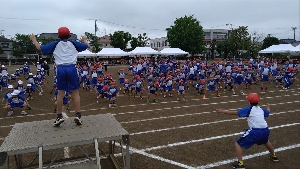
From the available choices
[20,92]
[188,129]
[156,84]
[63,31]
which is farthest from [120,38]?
[63,31]

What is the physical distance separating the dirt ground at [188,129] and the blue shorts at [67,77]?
2182 millimetres

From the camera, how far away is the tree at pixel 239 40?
53.1 m

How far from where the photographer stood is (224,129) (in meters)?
8.51

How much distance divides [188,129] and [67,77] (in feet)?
→ 16.5

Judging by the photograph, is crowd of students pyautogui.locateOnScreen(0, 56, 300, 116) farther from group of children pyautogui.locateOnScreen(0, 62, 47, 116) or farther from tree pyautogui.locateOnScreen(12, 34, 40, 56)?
tree pyautogui.locateOnScreen(12, 34, 40, 56)

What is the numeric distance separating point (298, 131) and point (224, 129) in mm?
2300

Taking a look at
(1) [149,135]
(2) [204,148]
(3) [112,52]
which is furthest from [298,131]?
(3) [112,52]

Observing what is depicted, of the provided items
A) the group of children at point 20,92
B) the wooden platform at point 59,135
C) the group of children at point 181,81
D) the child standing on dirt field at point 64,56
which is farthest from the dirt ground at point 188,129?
the child standing on dirt field at point 64,56

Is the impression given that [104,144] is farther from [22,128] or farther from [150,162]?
[22,128]

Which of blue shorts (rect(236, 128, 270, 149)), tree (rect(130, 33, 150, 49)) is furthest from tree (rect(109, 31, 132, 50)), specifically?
blue shorts (rect(236, 128, 270, 149))

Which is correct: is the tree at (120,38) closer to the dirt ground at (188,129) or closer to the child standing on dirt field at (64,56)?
the dirt ground at (188,129)

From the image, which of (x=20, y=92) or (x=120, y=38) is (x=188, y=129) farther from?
(x=120, y=38)

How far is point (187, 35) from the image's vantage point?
52719 millimetres

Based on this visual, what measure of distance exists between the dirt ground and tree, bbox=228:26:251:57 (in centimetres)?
4043
